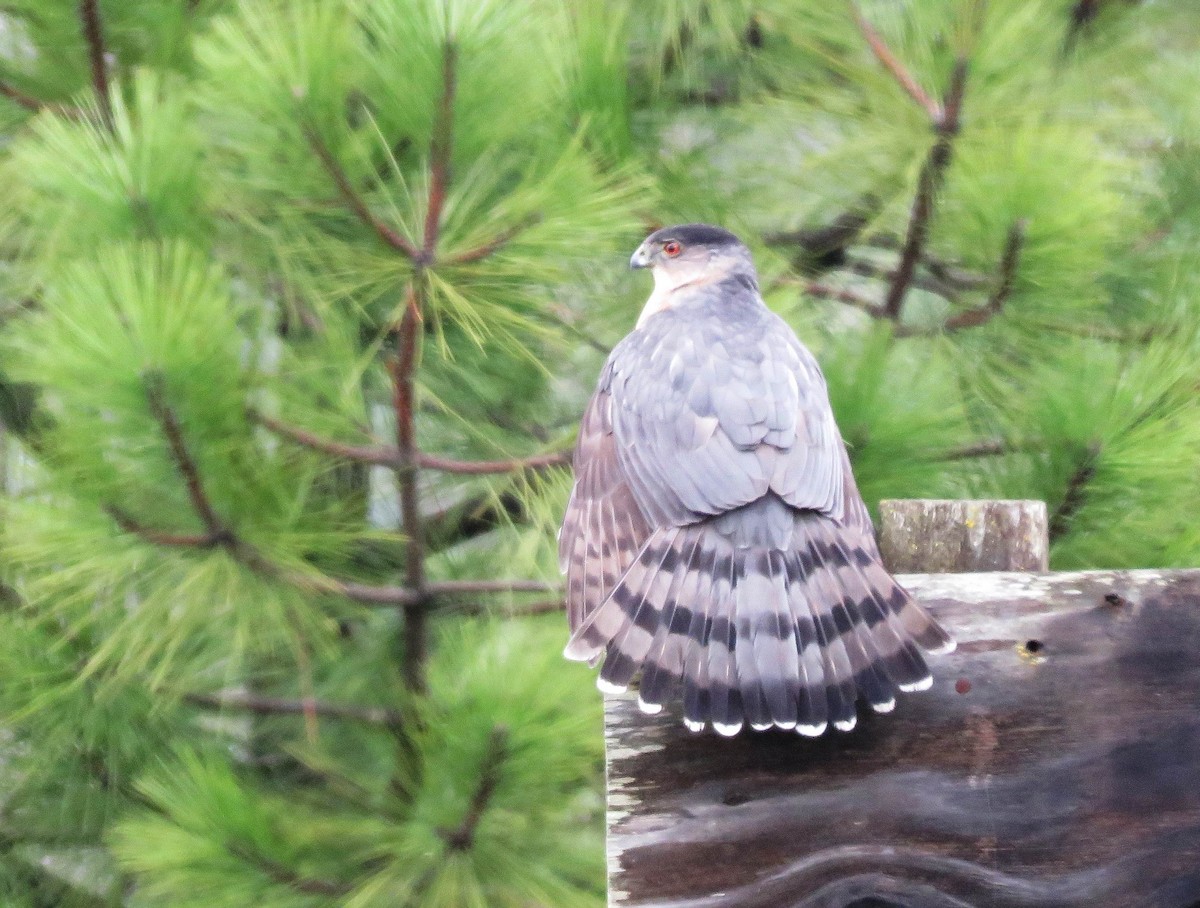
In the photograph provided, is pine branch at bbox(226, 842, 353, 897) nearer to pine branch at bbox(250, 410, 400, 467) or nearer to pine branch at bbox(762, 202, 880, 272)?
pine branch at bbox(250, 410, 400, 467)

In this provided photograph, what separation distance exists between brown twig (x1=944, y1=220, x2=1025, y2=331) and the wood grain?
0.92 m

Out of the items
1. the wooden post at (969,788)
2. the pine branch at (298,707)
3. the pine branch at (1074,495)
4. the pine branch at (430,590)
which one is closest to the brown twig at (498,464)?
the pine branch at (430,590)

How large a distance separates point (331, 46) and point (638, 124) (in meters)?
0.70

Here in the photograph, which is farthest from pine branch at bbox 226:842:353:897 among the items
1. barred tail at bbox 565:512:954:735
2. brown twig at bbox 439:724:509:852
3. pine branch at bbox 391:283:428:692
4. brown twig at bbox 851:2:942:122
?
brown twig at bbox 851:2:942:122

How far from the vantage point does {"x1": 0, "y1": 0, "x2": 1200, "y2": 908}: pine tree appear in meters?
1.66

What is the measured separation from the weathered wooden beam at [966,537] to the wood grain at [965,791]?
0.17m

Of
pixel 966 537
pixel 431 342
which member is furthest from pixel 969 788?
pixel 431 342

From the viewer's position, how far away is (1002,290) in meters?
1.89

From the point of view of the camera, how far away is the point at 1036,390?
1.87m

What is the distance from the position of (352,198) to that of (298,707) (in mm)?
841

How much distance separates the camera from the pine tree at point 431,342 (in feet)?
5.44

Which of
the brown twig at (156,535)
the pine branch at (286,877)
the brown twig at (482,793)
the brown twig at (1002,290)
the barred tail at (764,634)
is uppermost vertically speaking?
the brown twig at (1002,290)

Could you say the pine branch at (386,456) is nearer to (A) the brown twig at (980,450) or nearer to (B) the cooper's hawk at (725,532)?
(B) the cooper's hawk at (725,532)

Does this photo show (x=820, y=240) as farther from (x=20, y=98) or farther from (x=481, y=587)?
(x=20, y=98)
